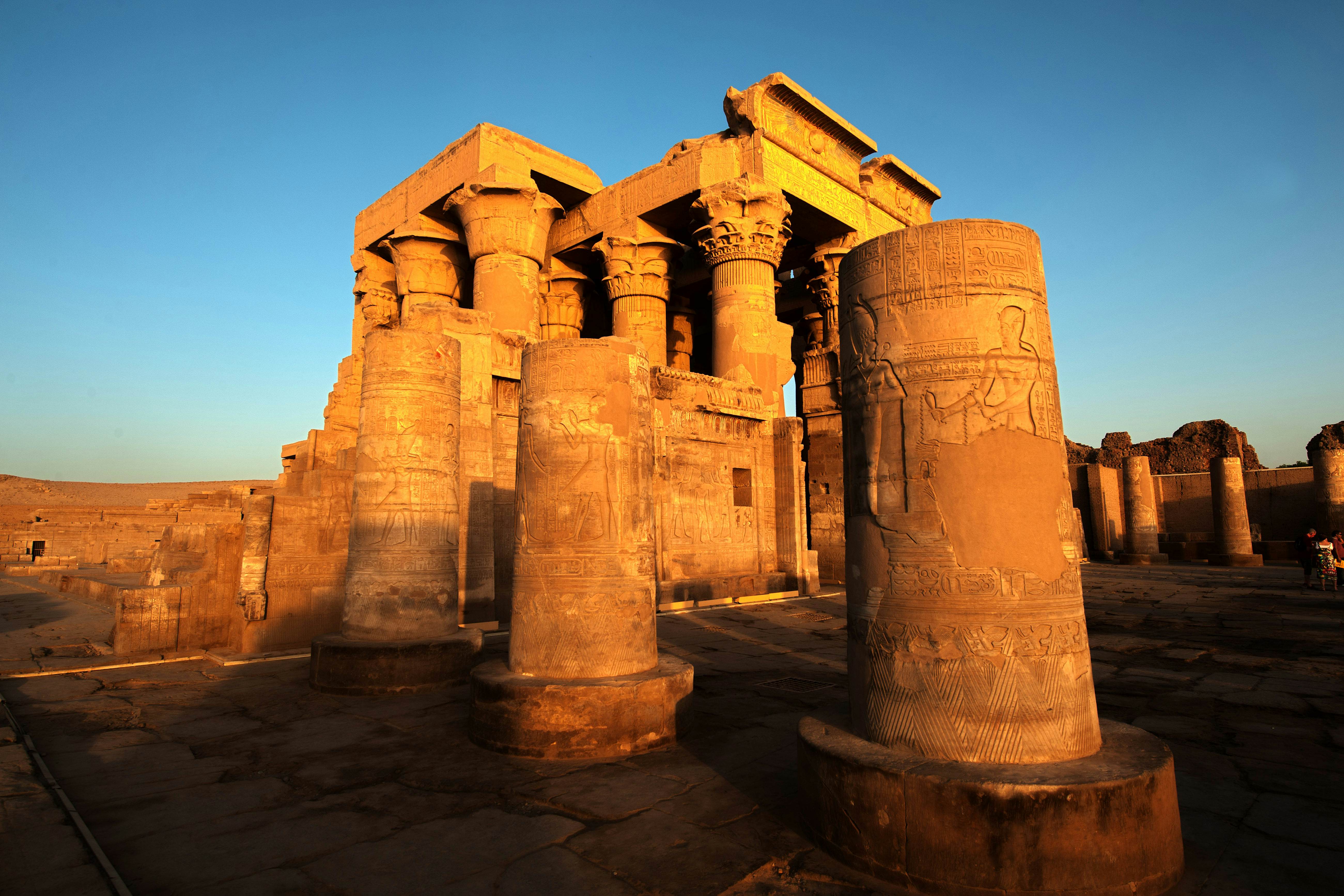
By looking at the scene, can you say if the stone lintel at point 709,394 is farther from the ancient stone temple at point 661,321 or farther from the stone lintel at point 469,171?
the stone lintel at point 469,171

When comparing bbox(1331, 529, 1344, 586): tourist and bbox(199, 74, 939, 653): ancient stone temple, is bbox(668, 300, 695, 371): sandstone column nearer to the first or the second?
bbox(199, 74, 939, 653): ancient stone temple

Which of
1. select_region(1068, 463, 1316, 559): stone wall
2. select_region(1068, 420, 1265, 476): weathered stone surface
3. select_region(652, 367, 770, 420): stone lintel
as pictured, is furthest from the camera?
select_region(1068, 420, 1265, 476): weathered stone surface

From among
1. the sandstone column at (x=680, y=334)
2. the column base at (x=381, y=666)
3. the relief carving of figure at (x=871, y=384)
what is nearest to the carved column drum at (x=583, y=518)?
the column base at (x=381, y=666)

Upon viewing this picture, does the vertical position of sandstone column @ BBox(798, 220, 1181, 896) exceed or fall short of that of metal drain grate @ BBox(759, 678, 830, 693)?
it exceeds it

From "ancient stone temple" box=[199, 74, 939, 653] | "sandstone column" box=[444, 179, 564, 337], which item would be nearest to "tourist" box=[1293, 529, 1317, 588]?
"ancient stone temple" box=[199, 74, 939, 653]

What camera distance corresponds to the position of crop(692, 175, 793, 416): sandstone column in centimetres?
1529

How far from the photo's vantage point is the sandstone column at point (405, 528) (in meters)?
6.11

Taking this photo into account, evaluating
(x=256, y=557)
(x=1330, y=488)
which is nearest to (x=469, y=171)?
(x=256, y=557)

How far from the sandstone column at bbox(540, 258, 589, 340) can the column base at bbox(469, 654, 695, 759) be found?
1597 cm

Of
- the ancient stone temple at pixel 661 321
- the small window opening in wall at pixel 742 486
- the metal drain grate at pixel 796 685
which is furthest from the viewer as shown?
the small window opening in wall at pixel 742 486

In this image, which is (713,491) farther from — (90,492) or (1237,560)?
(90,492)

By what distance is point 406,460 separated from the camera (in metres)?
6.67

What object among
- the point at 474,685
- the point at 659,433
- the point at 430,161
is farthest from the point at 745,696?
the point at 430,161

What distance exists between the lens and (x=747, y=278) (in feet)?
51.4
